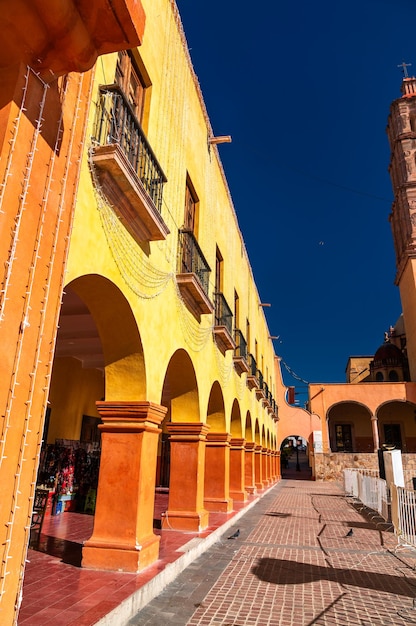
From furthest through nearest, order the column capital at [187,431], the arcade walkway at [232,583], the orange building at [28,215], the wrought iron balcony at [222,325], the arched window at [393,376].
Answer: the arched window at [393,376]
the wrought iron balcony at [222,325]
the column capital at [187,431]
the arcade walkway at [232,583]
the orange building at [28,215]

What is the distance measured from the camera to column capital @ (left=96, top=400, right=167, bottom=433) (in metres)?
5.70

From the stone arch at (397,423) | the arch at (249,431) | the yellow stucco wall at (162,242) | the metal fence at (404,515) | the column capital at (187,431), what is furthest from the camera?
the stone arch at (397,423)

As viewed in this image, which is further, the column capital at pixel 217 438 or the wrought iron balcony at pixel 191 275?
the column capital at pixel 217 438

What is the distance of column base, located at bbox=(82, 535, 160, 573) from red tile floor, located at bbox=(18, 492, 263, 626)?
0.29 ft

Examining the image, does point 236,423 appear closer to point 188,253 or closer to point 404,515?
point 404,515

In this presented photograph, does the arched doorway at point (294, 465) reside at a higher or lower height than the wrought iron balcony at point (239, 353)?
lower

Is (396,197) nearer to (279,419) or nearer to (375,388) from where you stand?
(375,388)

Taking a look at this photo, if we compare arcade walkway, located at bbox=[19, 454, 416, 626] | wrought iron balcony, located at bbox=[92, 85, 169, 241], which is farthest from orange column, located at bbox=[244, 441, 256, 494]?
wrought iron balcony, located at bbox=[92, 85, 169, 241]

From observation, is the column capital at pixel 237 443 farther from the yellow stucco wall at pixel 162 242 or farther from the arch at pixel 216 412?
the arch at pixel 216 412

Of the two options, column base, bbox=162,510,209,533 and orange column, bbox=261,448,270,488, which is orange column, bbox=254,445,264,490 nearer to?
orange column, bbox=261,448,270,488

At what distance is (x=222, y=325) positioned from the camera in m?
10.9

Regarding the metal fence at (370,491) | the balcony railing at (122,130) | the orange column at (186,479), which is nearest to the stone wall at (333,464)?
the metal fence at (370,491)

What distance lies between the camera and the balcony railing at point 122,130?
15.9 feet

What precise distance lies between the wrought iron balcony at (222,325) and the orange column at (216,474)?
7.35 ft
